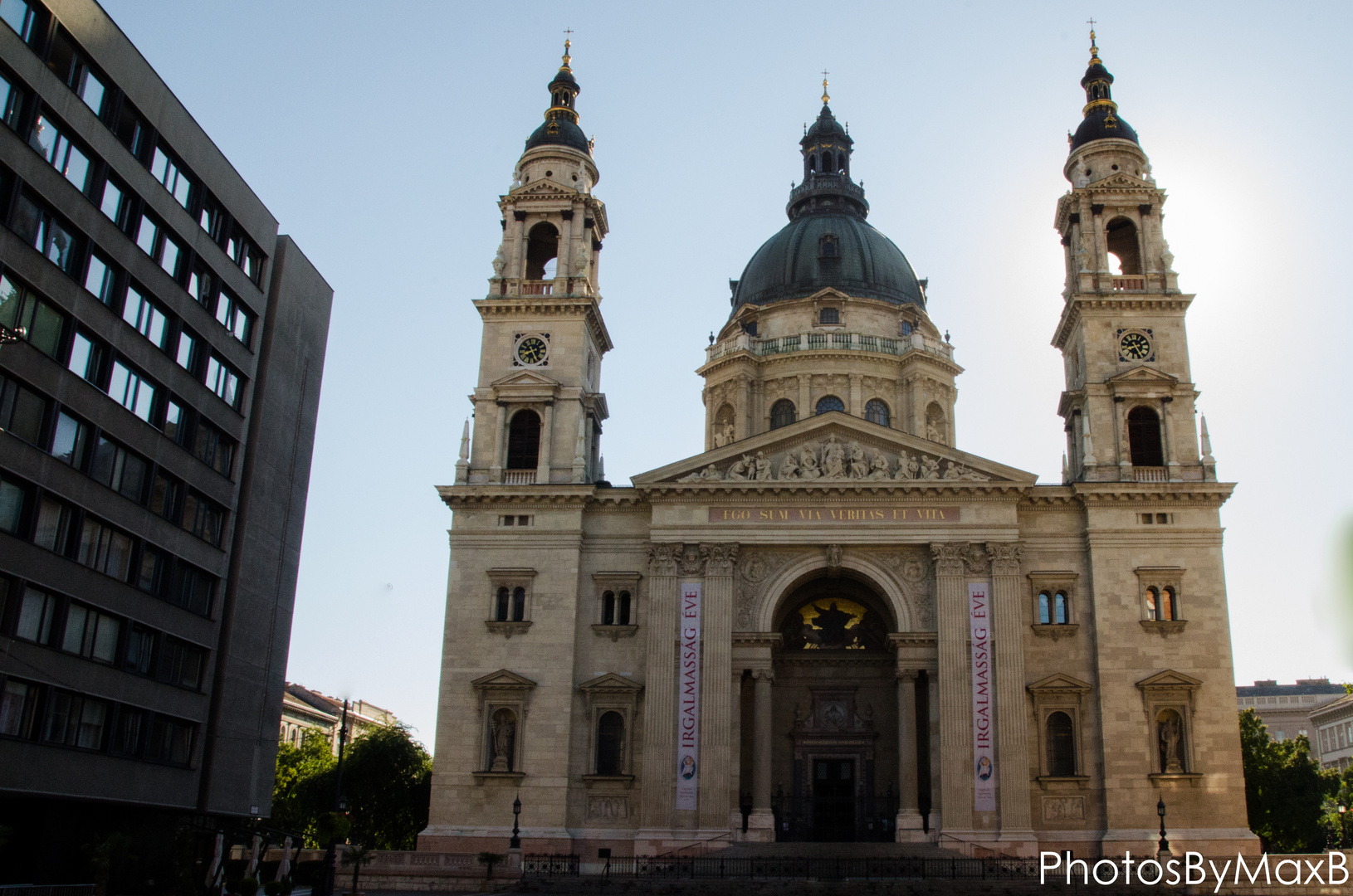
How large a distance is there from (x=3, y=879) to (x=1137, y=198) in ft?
148

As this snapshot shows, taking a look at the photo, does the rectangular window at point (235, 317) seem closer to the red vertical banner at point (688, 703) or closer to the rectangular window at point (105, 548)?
the rectangular window at point (105, 548)

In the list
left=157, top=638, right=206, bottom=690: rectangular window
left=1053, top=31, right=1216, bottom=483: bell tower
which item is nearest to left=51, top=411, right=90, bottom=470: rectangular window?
left=157, top=638, right=206, bottom=690: rectangular window

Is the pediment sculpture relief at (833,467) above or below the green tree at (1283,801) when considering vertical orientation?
above

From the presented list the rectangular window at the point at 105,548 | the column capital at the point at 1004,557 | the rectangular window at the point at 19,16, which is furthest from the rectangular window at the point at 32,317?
the column capital at the point at 1004,557

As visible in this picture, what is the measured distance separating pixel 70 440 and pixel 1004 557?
3051 centimetres

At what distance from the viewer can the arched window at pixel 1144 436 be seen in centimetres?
4806

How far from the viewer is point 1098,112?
53844 millimetres

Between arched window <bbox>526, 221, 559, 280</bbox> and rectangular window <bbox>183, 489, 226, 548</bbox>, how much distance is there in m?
19.2

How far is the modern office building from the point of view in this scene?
93.5 feet

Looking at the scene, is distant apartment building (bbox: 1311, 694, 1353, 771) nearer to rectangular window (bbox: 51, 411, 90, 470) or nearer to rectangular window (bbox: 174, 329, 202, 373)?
rectangular window (bbox: 174, 329, 202, 373)

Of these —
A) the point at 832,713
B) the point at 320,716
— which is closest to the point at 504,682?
the point at 832,713

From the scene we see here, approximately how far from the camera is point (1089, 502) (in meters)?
46.3

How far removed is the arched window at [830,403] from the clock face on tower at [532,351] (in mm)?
15610

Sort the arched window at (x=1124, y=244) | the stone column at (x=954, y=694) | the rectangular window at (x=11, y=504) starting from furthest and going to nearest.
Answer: the arched window at (x=1124, y=244) → the stone column at (x=954, y=694) → the rectangular window at (x=11, y=504)
